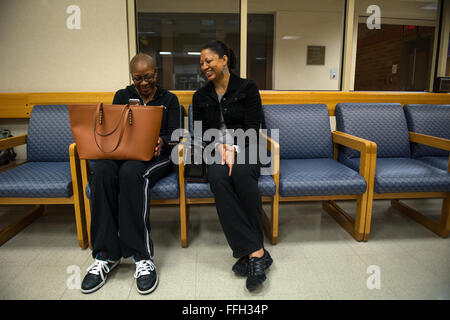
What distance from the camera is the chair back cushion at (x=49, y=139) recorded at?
2.32 meters

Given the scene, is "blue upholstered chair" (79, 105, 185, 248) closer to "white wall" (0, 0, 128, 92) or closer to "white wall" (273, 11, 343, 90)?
"white wall" (0, 0, 128, 92)

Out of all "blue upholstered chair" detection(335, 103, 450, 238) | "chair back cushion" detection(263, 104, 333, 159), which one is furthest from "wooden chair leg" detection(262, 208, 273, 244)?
"blue upholstered chair" detection(335, 103, 450, 238)

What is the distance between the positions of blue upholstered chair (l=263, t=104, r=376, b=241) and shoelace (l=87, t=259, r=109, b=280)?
3.48 ft

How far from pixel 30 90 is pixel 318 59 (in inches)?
184

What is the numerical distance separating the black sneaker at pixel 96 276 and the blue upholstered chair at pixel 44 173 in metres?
0.41

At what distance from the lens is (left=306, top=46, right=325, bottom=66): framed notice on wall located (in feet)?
18.2

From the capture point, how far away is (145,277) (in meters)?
1.58

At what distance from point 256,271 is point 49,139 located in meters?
1.85

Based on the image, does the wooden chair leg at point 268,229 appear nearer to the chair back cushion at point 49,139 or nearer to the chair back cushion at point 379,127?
the chair back cushion at point 379,127

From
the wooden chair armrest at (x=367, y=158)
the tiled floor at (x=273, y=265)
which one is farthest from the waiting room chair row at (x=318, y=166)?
the tiled floor at (x=273, y=265)

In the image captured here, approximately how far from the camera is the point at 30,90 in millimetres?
2613

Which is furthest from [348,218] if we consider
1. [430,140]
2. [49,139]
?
[49,139]
